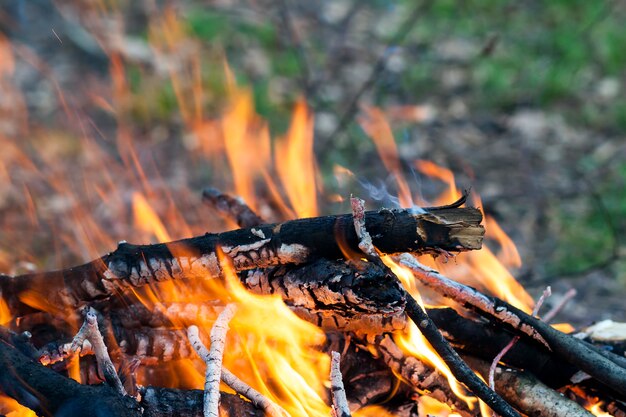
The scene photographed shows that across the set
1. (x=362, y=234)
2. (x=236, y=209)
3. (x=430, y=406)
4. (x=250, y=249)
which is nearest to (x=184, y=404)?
(x=250, y=249)

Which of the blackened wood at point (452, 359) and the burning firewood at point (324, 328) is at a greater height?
the burning firewood at point (324, 328)

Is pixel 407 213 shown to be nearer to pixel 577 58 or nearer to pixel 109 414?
pixel 109 414

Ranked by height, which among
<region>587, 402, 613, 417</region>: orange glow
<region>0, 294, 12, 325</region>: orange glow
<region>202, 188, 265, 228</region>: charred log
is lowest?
<region>587, 402, 613, 417</region>: orange glow

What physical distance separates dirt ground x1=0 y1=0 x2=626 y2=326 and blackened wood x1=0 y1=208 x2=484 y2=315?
2.09m

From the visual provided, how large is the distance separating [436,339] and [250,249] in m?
0.53

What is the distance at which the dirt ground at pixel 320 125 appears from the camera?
4520 millimetres

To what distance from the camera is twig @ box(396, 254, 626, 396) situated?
1.90 meters

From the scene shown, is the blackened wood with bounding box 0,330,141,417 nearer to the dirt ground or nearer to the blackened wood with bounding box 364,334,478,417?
the blackened wood with bounding box 364,334,478,417

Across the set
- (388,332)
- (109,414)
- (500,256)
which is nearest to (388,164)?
(500,256)

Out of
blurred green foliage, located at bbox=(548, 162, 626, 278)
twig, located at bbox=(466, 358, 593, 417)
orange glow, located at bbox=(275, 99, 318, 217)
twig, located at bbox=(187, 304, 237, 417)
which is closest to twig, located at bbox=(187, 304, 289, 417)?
twig, located at bbox=(187, 304, 237, 417)

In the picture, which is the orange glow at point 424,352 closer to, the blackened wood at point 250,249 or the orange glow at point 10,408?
the blackened wood at point 250,249

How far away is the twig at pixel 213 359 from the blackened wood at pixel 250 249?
0.15m

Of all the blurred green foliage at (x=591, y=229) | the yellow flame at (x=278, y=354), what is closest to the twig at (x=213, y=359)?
the yellow flame at (x=278, y=354)

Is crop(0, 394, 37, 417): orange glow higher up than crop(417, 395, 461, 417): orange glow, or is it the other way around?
crop(0, 394, 37, 417): orange glow
